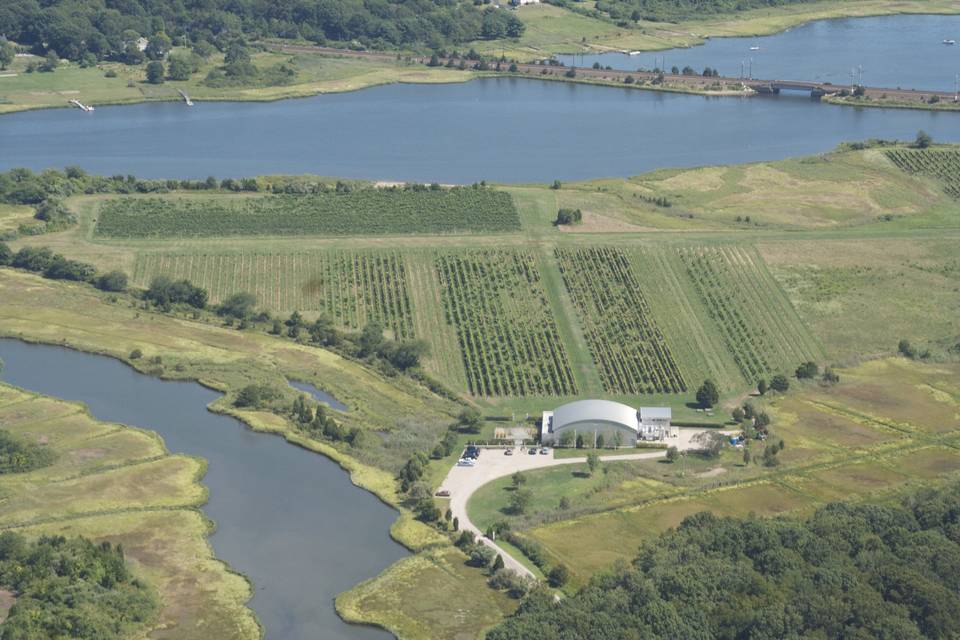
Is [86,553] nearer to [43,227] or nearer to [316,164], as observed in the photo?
[43,227]

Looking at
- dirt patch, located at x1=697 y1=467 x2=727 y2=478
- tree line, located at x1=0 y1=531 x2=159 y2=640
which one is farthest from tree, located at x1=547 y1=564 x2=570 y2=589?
tree line, located at x1=0 y1=531 x2=159 y2=640

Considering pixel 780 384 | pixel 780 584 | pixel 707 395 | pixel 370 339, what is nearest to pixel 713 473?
pixel 707 395

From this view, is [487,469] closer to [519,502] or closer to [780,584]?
[519,502]

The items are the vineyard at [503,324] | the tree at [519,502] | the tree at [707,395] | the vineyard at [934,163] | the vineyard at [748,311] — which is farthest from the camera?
the vineyard at [934,163]

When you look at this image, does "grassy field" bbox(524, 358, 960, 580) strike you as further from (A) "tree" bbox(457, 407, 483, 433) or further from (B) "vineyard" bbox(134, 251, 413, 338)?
(B) "vineyard" bbox(134, 251, 413, 338)

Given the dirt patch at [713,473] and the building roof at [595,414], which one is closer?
the dirt patch at [713,473]

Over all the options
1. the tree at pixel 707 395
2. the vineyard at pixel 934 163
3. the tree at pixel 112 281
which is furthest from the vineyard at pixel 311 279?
the vineyard at pixel 934 163

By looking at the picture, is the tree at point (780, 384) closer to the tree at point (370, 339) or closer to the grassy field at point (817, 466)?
the grassy field at point (817, 466)
